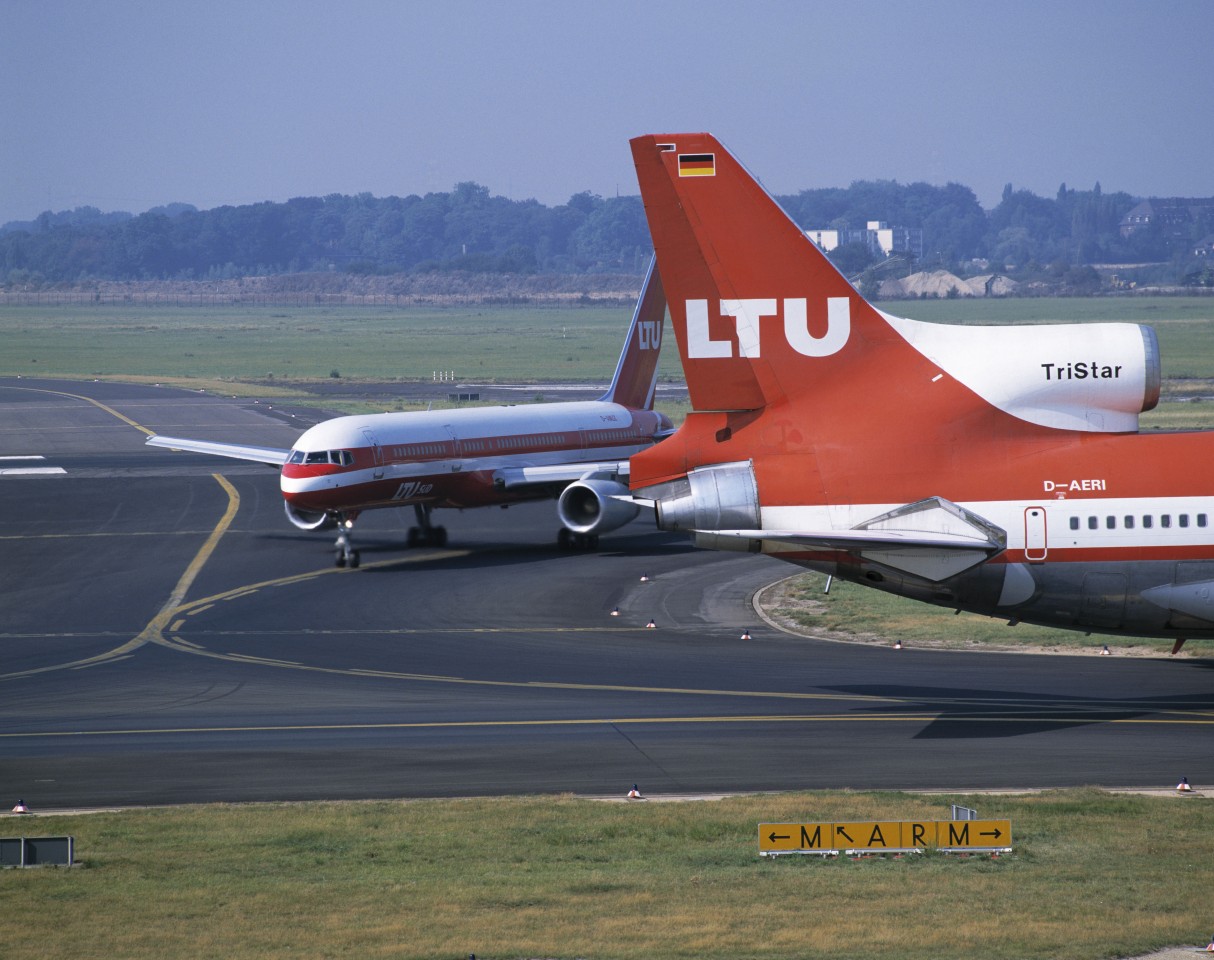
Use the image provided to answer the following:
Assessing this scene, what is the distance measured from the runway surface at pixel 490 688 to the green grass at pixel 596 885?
2.04m

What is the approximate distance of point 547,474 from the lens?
59531mm

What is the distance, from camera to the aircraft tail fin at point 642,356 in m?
69.1

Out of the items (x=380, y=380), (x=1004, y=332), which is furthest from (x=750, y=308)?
(x=380, y=380)

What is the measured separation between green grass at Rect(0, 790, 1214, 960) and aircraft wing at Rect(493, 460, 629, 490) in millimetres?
32337

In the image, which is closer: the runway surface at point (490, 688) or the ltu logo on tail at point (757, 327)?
the runway surface at point (490, 688)

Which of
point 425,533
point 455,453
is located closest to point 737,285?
point 455,453

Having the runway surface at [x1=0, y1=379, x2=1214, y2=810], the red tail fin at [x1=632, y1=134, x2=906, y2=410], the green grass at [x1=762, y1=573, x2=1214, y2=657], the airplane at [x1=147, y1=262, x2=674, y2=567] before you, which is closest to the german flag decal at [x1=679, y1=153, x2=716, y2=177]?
the red tail fin at [x1=632, y1=134, x2=906, y2=410]

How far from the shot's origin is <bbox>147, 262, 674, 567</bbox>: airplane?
55.0 metres

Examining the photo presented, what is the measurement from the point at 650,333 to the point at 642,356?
133 centimetres

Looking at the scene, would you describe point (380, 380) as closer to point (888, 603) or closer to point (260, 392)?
point (260, 392)

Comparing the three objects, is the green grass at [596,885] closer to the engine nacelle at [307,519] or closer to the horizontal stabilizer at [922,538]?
the horizontal stabilizer at [922,538]

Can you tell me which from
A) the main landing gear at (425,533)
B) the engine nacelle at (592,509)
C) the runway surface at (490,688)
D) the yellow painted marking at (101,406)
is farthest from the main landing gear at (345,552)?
the yellow painted marking at (101,406)

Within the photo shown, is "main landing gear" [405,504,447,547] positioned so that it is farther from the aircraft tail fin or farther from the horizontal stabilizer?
the horizontal stabilizer

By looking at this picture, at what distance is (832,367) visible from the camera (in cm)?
3200
